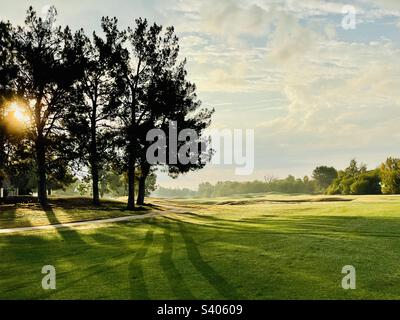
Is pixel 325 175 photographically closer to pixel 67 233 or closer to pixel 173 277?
pixel 67 233

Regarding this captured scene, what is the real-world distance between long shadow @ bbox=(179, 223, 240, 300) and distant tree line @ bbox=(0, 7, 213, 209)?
2962 centimetres

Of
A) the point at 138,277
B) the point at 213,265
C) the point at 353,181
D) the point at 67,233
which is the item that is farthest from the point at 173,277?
the point at 353,181

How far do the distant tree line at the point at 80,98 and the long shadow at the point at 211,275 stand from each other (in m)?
29.6

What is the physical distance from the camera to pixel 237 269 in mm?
11906

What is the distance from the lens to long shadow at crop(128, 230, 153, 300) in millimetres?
9641

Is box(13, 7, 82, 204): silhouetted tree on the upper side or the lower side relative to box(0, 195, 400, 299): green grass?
upper

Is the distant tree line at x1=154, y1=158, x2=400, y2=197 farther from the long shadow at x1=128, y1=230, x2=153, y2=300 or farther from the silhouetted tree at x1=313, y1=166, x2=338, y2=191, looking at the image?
the long shadow at x1=128, y1=230, x2=153, y2=300

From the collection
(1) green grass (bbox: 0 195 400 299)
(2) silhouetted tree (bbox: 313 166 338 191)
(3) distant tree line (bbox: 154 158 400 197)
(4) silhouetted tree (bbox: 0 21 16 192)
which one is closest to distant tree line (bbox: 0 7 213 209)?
(4) silhouetted tree (bbox: 0 21 16 192)

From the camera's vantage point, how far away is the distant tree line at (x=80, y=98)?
4356 cm

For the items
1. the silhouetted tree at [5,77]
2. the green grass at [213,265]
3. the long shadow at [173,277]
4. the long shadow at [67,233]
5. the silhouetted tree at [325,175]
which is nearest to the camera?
the long shadow at [173,277]

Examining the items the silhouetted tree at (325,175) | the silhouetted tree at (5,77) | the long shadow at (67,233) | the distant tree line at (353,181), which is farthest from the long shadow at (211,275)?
the silhouetted tree at (325,175)

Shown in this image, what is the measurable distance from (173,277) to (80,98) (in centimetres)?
3731

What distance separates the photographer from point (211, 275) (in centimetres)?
1128

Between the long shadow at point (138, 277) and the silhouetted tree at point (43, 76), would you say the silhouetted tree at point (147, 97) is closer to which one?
the silhouetted tree at point (43, 76)
